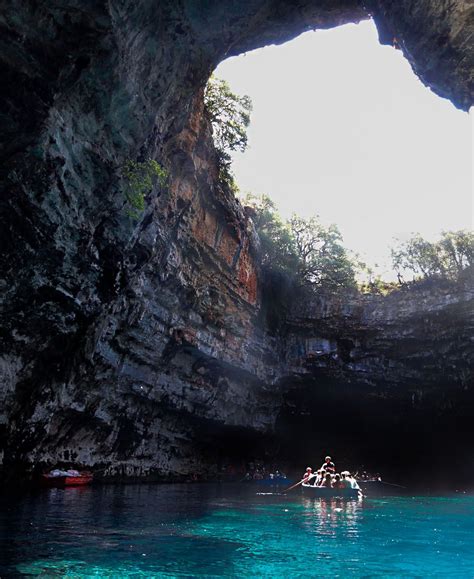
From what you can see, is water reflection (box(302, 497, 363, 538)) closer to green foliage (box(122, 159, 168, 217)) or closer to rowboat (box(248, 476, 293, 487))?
rowboat (box(248, 476, 293, 487))

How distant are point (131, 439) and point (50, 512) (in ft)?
38.2

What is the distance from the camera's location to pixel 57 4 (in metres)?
8.06

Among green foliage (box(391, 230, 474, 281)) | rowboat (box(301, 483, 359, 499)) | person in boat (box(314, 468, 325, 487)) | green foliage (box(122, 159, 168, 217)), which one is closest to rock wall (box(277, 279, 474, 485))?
green foliage (box(391, 230, 474, 281))

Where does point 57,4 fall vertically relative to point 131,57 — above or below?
below

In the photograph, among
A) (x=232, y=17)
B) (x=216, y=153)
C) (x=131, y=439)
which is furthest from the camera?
(x=131, y=439)

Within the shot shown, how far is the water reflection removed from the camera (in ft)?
32.3

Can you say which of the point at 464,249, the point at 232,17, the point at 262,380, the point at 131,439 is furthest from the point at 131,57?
the point at 464,249

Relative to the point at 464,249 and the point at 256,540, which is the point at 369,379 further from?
the point at 256,540

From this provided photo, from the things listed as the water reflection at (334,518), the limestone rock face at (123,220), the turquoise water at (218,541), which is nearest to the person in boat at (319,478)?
the water reflection at (334,518)

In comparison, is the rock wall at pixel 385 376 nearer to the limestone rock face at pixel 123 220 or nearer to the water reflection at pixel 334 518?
the limestone rock face at pixel 123 220

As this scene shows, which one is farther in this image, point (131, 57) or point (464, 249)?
point (464, 249)

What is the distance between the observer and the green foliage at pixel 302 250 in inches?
1027

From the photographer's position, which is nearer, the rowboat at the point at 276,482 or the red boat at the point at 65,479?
the red boat at the point at 65,479

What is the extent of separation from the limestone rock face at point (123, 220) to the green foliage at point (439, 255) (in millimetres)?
10682
